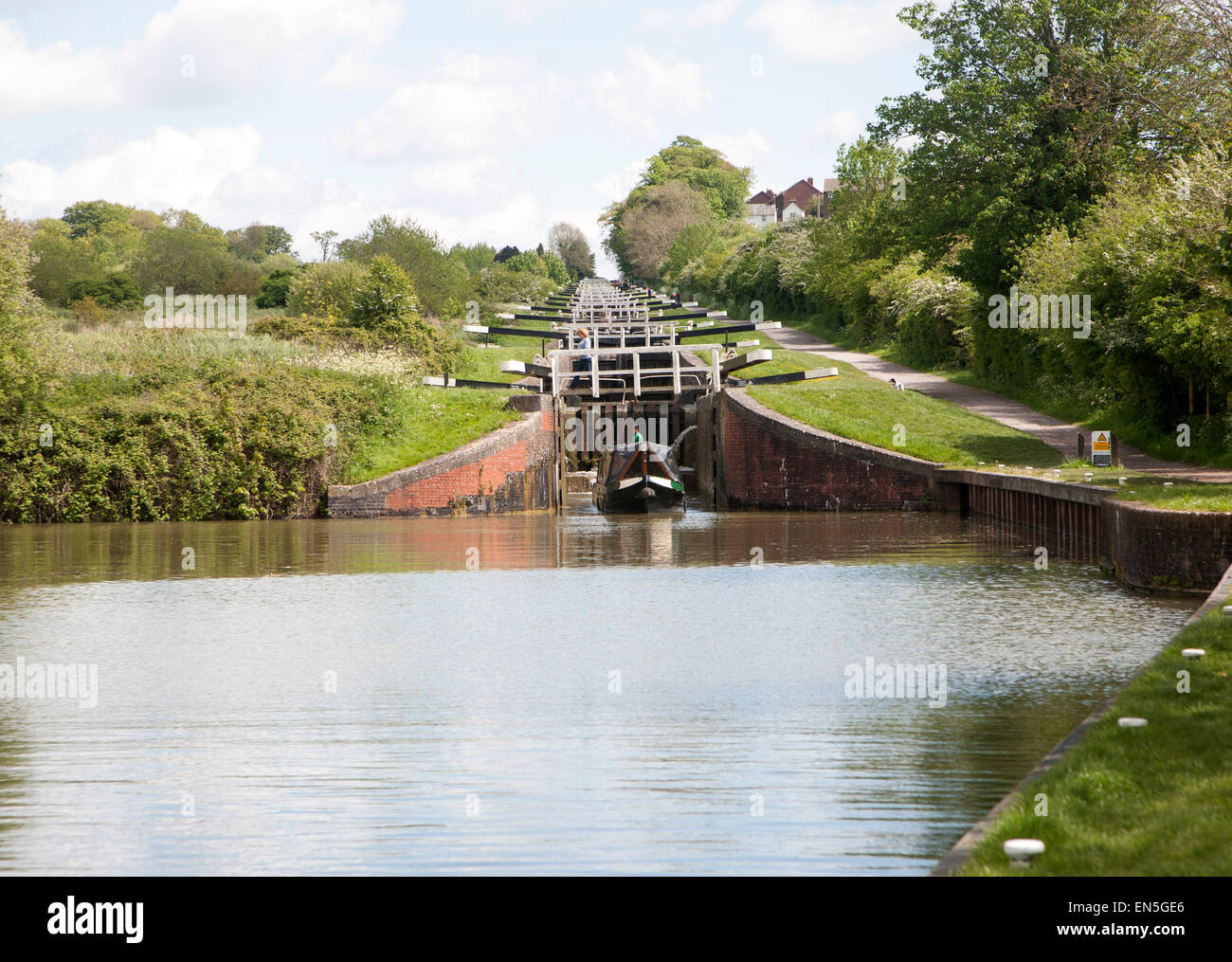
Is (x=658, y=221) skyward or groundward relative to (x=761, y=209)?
groundward

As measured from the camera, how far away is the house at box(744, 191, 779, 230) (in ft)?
503

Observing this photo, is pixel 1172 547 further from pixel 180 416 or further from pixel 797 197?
pixel 797 197

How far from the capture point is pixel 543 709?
31.0ft

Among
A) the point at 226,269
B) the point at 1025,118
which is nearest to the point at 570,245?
the point at 226,269

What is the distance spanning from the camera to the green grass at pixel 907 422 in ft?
91.7

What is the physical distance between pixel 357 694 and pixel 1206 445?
18.9m

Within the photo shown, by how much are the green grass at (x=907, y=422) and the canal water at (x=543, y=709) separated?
8861 mm

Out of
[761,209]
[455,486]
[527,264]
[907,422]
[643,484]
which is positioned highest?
[761,209]

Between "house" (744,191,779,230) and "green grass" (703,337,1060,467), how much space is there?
11552 cm

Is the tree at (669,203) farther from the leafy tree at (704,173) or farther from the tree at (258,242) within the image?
the tree at (258,242)

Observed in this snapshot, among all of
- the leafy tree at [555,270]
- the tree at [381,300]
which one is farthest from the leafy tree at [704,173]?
the tree at [381,300]

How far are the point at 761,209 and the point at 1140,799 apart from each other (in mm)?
159297

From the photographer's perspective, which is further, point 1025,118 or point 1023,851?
point 1025,118

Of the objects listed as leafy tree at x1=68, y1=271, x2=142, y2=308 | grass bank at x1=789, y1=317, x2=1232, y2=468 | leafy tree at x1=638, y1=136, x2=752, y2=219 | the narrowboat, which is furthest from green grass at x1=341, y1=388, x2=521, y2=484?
leafy tree at x1=638, y1=136, x2=752, y2=219
